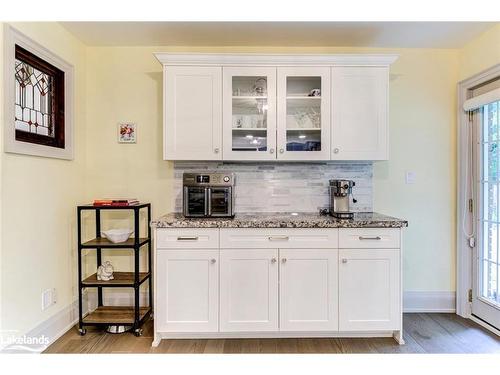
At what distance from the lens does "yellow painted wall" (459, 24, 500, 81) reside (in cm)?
240

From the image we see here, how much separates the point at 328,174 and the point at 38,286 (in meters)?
2.42

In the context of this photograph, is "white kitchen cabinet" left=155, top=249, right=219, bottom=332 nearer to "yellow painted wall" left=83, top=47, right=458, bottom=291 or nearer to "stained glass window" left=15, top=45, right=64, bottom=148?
"yellow painted wall" left=83, top=47, right=458, bottom=291

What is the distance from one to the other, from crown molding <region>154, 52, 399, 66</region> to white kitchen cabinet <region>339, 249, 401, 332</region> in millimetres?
1459

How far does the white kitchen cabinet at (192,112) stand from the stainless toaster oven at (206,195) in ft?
0.58

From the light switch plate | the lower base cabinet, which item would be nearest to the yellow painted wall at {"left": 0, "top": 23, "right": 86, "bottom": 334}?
the lower base cabinet

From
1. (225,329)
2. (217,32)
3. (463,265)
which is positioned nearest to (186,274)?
(225,329)

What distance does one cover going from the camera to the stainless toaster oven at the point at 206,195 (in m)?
2.41

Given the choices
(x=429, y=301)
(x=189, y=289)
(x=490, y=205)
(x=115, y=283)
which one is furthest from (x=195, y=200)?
(x=490, y=205)

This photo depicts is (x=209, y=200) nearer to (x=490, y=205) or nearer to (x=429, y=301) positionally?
(x=429, y=301)

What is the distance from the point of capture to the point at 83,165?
2.75 metres

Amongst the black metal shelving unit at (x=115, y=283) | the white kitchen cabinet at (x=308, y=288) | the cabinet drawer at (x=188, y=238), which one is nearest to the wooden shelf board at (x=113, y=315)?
the black metal shelving unit at (x=115, y=283)

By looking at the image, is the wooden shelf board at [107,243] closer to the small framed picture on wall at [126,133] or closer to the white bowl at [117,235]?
the white bowl at [117,235]

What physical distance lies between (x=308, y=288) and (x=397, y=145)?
1.57 meters

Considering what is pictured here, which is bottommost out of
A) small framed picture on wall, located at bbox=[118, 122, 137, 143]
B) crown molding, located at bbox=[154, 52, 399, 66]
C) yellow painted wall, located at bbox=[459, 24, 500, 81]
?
small framed picture on wall, located at bbox=[118, 122, 137, 143]
